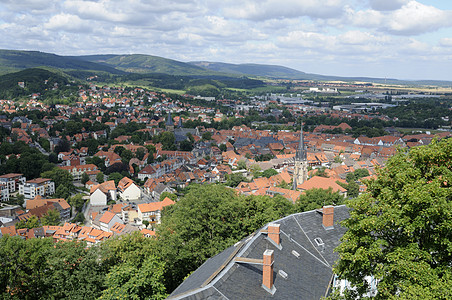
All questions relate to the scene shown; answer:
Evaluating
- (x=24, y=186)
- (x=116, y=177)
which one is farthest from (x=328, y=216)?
(x=24, y=186)

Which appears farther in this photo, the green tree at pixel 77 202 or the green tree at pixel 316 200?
the green tree at pixel 77 202

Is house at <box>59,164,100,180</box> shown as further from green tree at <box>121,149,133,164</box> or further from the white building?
the white building

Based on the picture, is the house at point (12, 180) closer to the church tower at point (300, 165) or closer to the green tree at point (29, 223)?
the green tree at point (29, 223)

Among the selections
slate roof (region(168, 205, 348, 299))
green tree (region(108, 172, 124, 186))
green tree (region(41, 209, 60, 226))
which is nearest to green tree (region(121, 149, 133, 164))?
green tree (region(108, 172, 124, 186))

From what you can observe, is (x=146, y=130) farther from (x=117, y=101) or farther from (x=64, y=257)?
(x=64, y=257)

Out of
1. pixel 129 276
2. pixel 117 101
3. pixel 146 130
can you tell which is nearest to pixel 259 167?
pixel 146 130

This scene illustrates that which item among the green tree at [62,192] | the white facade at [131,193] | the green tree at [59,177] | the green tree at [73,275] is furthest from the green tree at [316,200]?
the green tree at [59,177]
